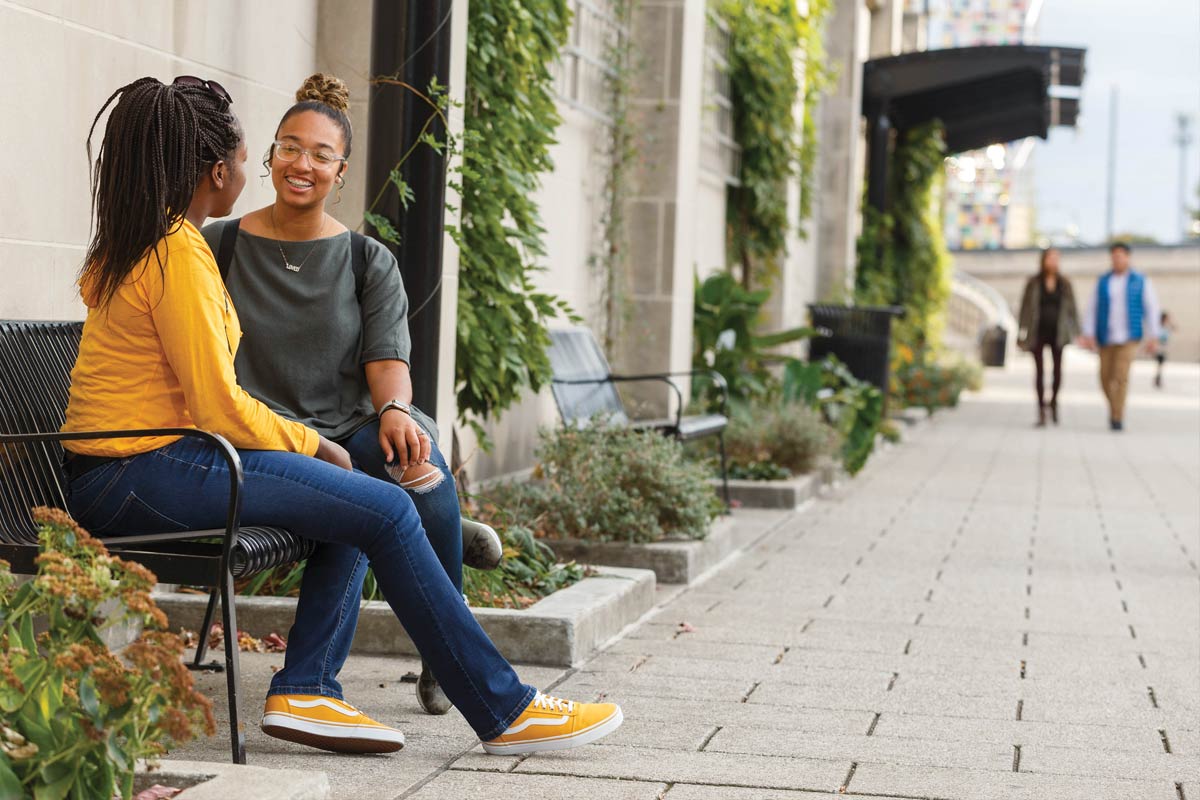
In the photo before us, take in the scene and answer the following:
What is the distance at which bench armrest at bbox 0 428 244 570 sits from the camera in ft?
9.87

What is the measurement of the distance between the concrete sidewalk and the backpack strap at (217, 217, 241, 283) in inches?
40.5

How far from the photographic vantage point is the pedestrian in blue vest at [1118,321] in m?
15.4

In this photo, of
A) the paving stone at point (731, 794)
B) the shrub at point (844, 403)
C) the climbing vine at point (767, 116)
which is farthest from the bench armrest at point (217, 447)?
the climbing vine at point (767, 116)

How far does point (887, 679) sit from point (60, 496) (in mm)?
2279

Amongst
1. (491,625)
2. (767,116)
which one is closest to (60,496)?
(491,625)

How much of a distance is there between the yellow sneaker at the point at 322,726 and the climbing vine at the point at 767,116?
29.1 feet

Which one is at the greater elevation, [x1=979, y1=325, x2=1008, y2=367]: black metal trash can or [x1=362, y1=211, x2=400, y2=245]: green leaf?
[x1=362, y1=211, x2=400, y2=245]: green leaf

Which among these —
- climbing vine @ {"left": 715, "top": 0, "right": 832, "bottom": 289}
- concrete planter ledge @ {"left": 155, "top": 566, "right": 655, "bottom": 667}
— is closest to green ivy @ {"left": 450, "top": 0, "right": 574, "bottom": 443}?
concrete planter ledge @ {"left": 155, "top": 566, "right": 655, "bottom": 667}

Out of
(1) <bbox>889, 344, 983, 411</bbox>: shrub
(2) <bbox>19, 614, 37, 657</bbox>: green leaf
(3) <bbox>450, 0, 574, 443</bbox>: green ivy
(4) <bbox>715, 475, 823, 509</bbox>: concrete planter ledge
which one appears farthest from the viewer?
(1) <bbox>889, 344, 983, 411</bbox>: shrub

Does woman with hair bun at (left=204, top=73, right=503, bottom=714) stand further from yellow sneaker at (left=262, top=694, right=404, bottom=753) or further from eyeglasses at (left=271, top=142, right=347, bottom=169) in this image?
yellow sneaker at (left=262, top=694, right=404, bottom=753)

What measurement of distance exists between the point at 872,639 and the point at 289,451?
2.42 meters

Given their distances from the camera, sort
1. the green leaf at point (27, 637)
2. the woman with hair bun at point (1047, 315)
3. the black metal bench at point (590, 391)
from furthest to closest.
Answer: the woman with hair bun at point (1047, 315) → the black metal bench at point (590, 391) → the green leaf at point (27, 637)

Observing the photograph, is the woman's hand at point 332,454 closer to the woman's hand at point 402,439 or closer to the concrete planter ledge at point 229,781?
the woman's hand at point 402,439

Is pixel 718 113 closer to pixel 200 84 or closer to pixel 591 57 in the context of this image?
pixel 591 57
